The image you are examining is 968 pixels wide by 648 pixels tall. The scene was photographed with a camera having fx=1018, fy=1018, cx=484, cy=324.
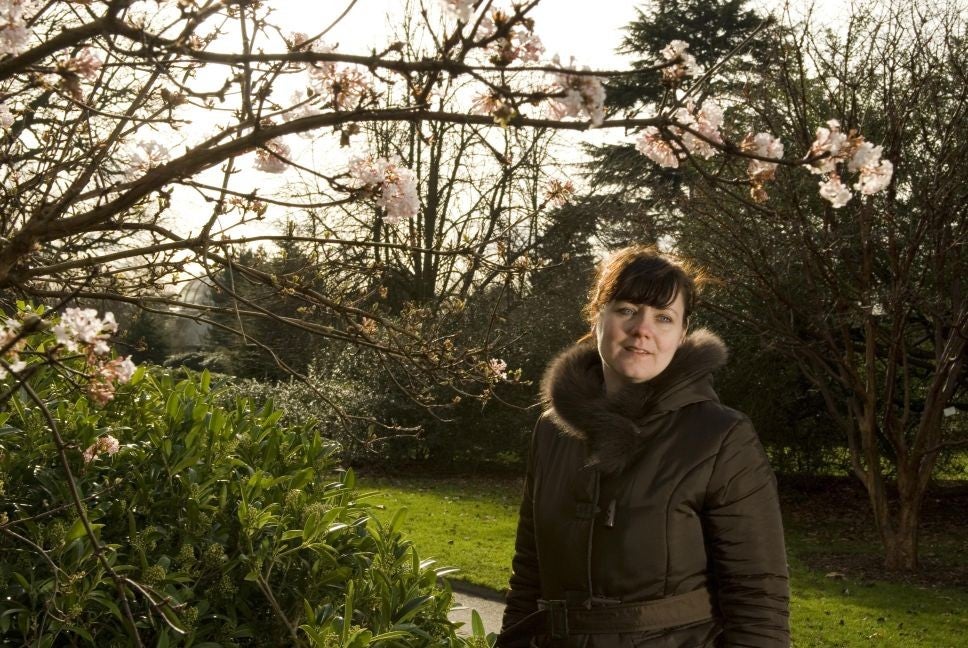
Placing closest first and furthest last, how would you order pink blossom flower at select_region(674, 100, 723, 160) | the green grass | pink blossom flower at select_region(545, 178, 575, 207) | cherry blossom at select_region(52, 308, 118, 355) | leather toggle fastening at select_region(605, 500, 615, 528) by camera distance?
cherry blossom at select_region(52, 308, 118, 355) < pink blossom flower at select_region(674, 100, 723, 160) < leather toggle fastening at select_region(605, 500, 615, 528) < pink blossom flower at select_region(545, 178, 575, 207) < the green grass

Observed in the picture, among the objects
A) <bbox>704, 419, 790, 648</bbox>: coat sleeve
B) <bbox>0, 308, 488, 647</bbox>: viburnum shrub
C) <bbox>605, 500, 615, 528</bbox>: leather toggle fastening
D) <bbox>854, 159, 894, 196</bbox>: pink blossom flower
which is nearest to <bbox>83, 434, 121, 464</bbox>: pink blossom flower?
<bbox>0, 308, 488, 647</bbox>: viburnum shrub

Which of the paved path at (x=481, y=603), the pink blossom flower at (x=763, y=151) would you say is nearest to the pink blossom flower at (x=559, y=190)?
the pink blossom flower at (x=763, y=151)

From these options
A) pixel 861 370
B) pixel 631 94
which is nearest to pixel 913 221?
pixel 861 370

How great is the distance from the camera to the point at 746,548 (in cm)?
229

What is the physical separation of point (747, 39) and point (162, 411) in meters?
1.91

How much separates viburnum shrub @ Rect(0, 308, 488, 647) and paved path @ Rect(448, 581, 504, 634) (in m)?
4.76

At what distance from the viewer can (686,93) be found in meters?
1.81

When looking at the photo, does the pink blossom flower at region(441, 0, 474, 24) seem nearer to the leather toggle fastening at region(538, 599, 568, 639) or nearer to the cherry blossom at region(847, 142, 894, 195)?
the cherry blossom at region(847, 142, 894, 195)

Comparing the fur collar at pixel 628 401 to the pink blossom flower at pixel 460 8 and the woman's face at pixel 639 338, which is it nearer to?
the woman's face at pixel 639 338

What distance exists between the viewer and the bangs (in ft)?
8.38

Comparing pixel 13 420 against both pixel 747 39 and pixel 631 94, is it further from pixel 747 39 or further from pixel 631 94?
pixel 631 94

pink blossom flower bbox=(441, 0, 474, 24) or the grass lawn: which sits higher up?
pink blossom flower bbox=(441, 0, 474, 24)

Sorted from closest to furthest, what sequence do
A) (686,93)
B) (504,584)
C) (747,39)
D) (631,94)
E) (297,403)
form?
(686,93) → (747,39) → (504,584) → (297,403) → (631,94)

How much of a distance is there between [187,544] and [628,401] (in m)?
1.13
